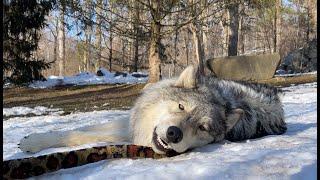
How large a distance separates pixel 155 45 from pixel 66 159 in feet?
41.2

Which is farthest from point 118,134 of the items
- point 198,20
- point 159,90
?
point 198,20

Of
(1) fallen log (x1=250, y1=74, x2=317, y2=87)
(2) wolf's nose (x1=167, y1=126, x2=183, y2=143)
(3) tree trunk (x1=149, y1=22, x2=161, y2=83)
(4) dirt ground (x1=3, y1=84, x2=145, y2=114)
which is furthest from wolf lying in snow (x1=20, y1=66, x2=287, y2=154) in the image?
(1) fallen log (x1=250, y1=74, x2=317, y2=87)

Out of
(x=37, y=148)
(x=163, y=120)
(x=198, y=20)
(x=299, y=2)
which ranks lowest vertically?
(x=37, y=148)

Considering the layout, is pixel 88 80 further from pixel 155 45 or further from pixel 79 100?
pixel 79 100

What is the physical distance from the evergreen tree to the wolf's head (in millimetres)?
15351

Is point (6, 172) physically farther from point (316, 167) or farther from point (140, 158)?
point (316, 167)

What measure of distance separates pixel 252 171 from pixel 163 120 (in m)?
1.05

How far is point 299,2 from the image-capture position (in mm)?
39031

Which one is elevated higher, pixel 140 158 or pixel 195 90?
pixel 195 90

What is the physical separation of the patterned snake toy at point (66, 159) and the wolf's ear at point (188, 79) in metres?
0.88

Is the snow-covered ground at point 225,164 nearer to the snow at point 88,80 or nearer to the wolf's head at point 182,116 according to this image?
the wolf's head at point 182,116

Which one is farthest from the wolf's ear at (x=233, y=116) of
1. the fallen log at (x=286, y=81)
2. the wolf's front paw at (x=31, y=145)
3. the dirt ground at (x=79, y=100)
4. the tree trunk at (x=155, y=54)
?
the fallen log at (x=286, y=81)

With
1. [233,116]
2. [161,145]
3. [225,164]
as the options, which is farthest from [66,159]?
[233,116]

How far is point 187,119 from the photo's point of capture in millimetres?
3598
